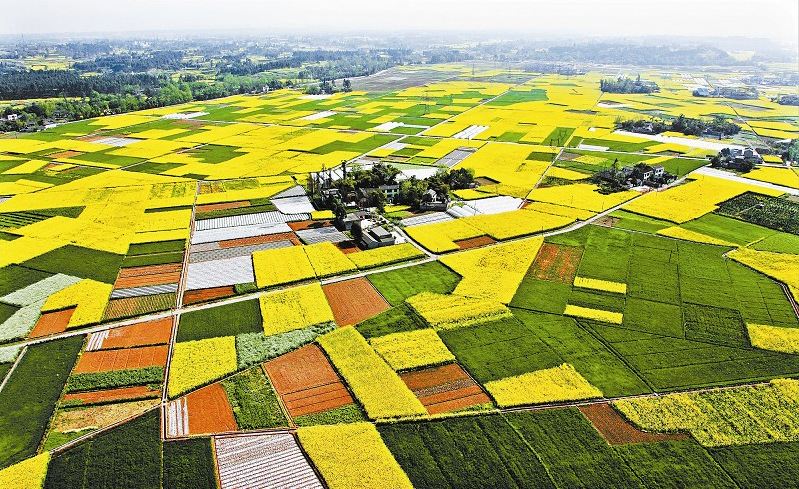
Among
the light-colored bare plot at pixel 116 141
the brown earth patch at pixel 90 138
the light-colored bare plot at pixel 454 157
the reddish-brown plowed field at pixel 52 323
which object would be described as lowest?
the reddish-brown plowed field at pixel 52 323

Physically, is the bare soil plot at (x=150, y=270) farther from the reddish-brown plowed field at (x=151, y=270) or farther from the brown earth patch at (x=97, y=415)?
the brown earth patch at (x=97, y=415)

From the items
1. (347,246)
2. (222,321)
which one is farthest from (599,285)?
(222,321)

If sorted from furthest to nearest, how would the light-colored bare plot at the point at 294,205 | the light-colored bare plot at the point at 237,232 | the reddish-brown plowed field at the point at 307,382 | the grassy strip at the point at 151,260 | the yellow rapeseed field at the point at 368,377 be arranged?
the light-colored bare plot at the point at 294,205
the light-colored bare plot at the point at 237,232
the grassy strip at the point at 151,260
the reddish-brown plowed field at the point at 307,382
the yellow rapeseed field at the point at 368,377

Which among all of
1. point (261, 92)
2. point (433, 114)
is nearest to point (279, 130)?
point (433, 114)

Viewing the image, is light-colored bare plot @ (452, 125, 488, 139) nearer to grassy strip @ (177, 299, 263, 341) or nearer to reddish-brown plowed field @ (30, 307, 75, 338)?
grassy strip @ (177, 299, 263, 341)

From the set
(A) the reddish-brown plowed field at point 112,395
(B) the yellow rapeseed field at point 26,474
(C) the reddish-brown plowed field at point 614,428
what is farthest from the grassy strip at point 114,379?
(C) the reddish-brown plowed field at point 614,428

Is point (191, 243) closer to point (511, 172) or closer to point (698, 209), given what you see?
point (511, 172)
